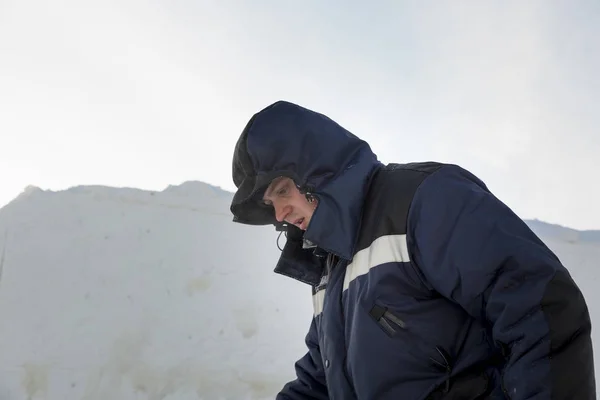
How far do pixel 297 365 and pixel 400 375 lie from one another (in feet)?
3.03

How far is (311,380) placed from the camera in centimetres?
227

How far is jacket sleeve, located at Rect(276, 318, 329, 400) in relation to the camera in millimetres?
2236

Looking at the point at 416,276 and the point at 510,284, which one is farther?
the point at 416,276

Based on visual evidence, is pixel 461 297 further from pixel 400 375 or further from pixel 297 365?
pixel 297 365

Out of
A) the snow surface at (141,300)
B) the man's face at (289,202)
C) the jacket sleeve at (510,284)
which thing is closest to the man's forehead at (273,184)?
the man's face at (289,202)

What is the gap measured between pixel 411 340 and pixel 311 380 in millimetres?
885

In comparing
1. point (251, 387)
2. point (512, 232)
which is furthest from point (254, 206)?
point (251, 387)

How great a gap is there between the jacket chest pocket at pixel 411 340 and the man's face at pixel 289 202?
524 millimetres

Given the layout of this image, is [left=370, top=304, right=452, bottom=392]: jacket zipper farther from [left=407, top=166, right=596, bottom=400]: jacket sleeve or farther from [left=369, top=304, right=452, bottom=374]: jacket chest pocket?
[left=407, top=166, right=596, bottom=400]: jacket sleeve

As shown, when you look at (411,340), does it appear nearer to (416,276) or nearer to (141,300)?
(416,276)

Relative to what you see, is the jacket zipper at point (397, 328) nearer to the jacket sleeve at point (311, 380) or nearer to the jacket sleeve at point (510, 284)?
the jacket sleeve at point (510, 284)

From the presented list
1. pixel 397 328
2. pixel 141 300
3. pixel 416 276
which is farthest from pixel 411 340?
pixel 141 300

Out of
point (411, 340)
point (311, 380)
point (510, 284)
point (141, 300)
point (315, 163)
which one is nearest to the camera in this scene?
point (510, 284)

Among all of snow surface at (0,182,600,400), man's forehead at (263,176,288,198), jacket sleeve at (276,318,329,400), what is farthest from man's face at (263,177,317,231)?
snow surface at (0,182,600,400)
